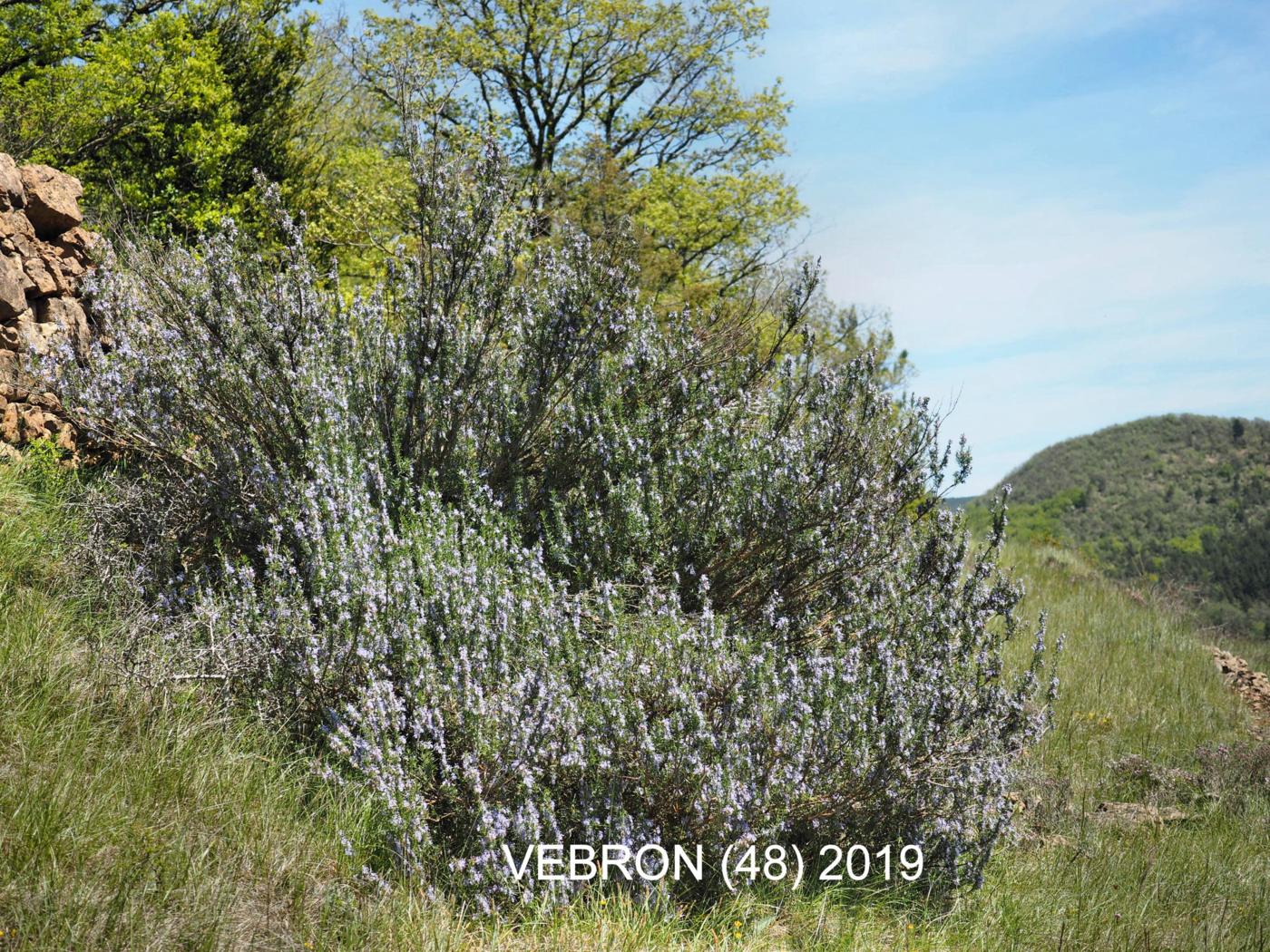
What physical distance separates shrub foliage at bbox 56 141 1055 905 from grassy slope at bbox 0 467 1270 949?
10.6 inches

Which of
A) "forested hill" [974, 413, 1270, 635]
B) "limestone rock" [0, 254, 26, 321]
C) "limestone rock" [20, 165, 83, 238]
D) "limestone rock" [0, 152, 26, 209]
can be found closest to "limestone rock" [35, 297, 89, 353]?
"limestone rock" [0, 254, 26, 321]

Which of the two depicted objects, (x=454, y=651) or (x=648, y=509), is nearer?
(x=454, y=651)

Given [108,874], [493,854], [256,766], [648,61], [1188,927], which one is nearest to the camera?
[108,874]

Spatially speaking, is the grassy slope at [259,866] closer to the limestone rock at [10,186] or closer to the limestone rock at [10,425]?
the limestone rock at [10,425]

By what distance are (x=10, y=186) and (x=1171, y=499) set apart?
54.3 metres

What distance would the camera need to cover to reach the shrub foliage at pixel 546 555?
388 cm

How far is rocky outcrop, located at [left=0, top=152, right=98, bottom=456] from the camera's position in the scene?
6.20 metres

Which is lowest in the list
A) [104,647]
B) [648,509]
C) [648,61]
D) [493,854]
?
[493,854]

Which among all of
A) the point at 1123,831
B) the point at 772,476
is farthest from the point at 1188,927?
the point at 772,476

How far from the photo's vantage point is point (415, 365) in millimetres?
5348

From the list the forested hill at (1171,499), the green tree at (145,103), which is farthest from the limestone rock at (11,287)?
the forested hill at (1171,499)

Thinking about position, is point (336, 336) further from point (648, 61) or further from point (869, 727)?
point (648, 61)

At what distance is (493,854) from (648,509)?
216 cm

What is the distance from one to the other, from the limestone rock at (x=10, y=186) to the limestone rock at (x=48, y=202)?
8cm
